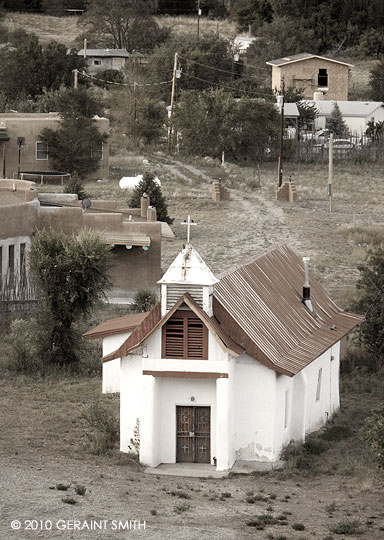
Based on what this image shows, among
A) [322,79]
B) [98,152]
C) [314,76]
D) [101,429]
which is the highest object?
[314,76]

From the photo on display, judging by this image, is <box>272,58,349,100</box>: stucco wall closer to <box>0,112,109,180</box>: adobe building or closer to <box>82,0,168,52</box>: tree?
<box>82,0,168,52</box>: tree

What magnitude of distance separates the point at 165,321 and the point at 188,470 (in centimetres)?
297

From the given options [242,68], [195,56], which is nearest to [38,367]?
[195,56]

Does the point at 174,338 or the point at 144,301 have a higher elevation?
the point at 174,338

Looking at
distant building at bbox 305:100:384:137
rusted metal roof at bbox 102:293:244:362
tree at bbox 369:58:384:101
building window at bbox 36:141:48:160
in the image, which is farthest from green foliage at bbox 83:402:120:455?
tree at bbox 369:58:384:101

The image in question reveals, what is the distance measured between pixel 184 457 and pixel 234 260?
25154mm

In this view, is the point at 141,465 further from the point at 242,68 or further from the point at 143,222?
the point at 242,68

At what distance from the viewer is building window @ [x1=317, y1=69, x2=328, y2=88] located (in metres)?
99.8

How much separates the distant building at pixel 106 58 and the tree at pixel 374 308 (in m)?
66.4

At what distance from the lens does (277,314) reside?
3144 cm

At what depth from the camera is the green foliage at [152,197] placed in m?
58.0

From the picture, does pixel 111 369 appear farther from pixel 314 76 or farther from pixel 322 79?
pixel 322 79

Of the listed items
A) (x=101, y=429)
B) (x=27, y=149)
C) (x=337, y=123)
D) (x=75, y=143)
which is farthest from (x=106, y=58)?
(x=101, y=429)

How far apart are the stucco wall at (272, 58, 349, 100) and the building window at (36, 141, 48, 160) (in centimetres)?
3335
